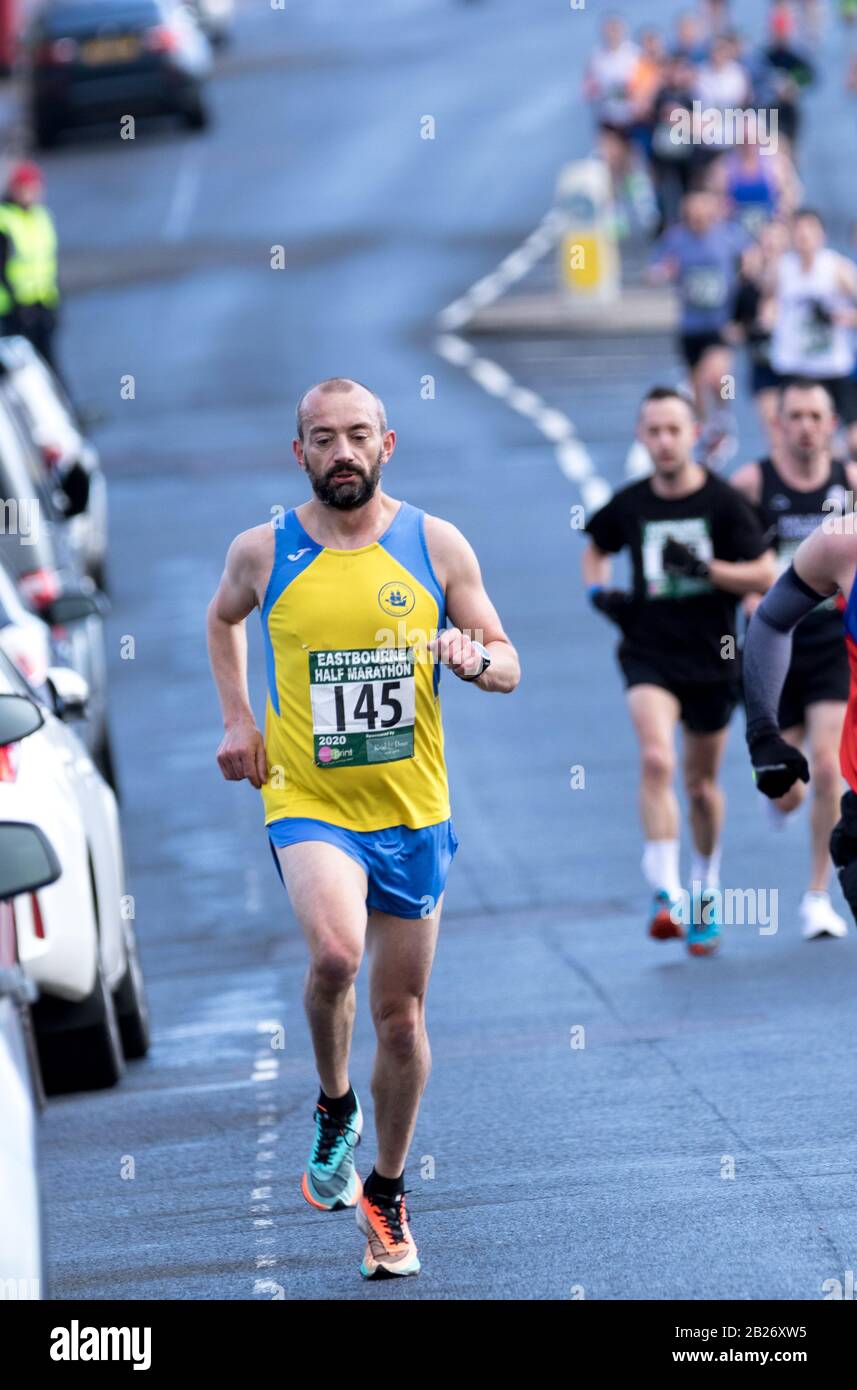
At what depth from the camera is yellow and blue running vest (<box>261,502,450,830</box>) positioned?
6.44 meters

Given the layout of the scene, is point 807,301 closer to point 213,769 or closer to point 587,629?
point 587,629

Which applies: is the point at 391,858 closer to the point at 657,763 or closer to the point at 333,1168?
the point at 333,1168

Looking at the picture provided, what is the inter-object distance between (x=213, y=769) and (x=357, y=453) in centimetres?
883

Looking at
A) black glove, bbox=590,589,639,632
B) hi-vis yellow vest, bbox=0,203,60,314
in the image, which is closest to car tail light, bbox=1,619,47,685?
black glove, bbox=590,589,639,632

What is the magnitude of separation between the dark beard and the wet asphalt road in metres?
1.68

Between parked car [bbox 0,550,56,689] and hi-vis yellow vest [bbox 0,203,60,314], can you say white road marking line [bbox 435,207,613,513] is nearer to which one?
hi-vis yellow vest [bbox 0,203,60,314]

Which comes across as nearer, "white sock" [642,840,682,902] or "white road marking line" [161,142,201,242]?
"white sock" [642,840,682,902]

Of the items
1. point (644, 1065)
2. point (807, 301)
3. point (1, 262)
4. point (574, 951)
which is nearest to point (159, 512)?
point (1, 262)

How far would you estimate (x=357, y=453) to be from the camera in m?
6.42

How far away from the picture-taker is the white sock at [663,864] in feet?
34.8

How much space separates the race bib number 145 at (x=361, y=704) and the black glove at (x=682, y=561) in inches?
160

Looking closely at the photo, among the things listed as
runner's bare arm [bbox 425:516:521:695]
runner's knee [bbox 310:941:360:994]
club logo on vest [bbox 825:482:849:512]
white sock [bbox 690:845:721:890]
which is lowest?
white sock [bbox 690:845:721:890]

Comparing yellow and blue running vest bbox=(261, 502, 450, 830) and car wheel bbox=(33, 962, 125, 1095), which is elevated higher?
yellow and blue running vest bbox=(261, 502, 450, 830)
